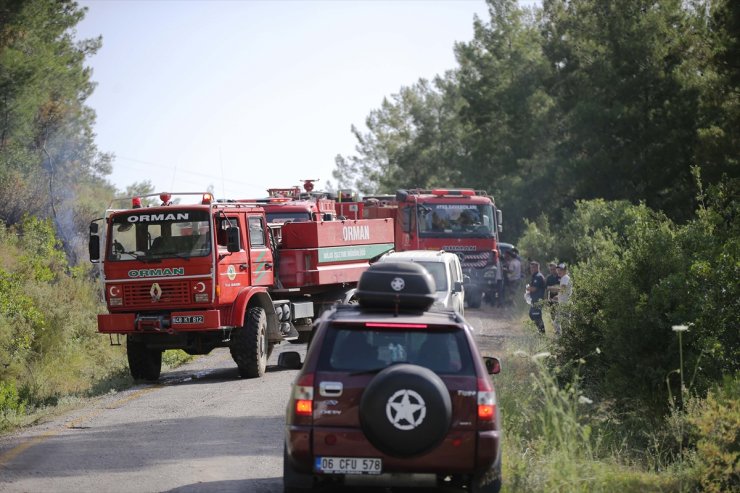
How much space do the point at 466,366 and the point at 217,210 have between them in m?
9.92

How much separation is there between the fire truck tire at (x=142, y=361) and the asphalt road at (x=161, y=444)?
87 cm

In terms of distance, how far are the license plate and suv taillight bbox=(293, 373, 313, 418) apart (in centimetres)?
35

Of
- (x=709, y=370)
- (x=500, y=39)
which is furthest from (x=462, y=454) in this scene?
(x=500, y=39)

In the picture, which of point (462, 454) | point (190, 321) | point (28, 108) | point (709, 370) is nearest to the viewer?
point (462, 454)

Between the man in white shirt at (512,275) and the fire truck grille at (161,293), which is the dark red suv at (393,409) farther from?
the man in white shirt at (512,275)

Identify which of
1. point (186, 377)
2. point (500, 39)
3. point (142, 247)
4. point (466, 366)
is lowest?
point (186, 377)

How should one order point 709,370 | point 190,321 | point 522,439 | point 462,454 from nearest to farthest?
point 462,454 < point 522,439 < point 709,370 < point 190,321

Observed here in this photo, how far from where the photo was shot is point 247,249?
58.9ft

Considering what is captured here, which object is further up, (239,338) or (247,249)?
(247,249)

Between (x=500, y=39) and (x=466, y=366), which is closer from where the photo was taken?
(x=466, y=366)

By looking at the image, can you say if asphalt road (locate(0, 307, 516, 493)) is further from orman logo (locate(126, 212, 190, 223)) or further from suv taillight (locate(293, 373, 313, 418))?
orman logo (locate(126, 212, 190, 223))

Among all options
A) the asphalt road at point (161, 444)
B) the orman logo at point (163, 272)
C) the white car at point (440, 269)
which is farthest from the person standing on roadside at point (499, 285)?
the orman logo at point (163, 272)

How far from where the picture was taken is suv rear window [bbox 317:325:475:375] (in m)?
7.85

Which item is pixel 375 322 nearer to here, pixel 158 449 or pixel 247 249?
pixel 158 449
